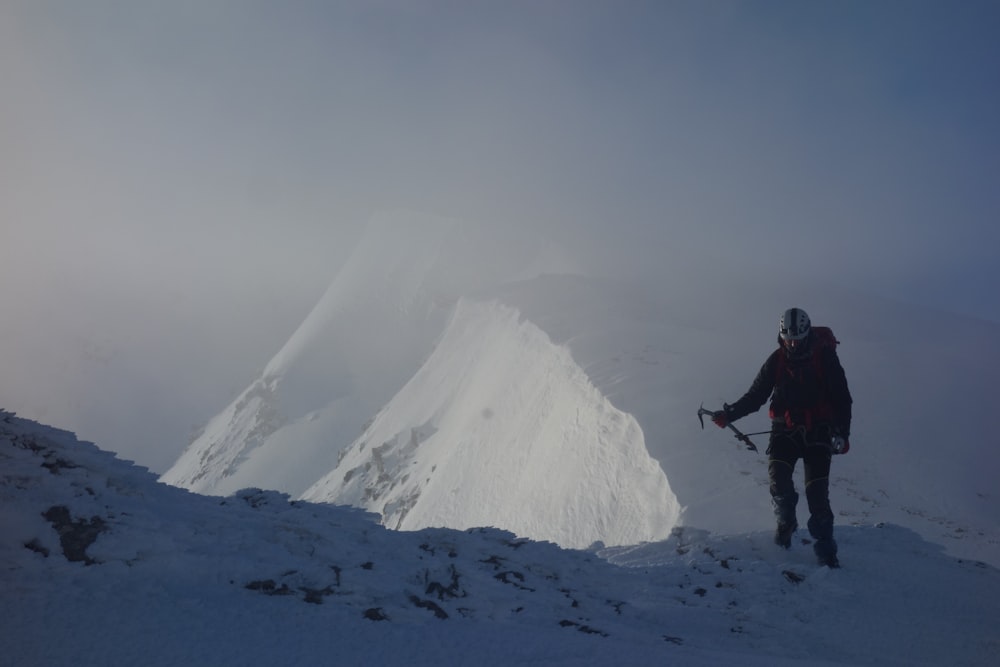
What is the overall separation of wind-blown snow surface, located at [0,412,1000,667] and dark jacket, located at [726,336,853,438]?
5.01 ft

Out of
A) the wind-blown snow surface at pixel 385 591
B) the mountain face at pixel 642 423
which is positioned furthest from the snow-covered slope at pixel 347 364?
the wind-blown snow surface at pixel 385 591

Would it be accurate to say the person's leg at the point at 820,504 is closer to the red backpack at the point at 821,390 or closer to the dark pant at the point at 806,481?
the dark pant at the point at 806,481

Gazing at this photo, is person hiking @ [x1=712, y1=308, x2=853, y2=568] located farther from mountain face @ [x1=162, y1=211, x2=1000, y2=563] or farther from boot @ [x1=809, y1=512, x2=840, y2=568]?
mountain face @ [x1=162, y1=211, x2=1000, y2=563]

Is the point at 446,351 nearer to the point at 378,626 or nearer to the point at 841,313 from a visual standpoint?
the point at 841,313

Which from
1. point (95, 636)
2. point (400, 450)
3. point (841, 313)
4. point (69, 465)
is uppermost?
point (841, 313)

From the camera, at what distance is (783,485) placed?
6.63 m

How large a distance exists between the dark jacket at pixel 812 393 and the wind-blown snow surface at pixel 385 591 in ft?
5.01

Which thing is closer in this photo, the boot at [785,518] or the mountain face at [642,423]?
the boot at [785,518]

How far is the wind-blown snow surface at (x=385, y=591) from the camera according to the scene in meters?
2.89

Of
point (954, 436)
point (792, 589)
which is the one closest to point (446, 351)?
point (954, 436)

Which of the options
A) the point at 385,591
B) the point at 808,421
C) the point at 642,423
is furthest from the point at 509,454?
the point at 385,591

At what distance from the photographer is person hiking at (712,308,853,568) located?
6.36 meters

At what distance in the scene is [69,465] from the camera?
175 inches

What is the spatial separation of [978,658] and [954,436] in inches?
513
